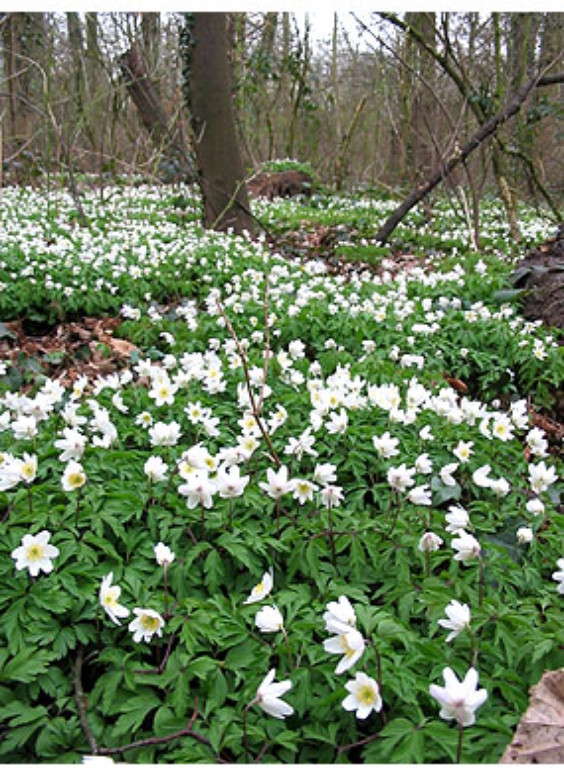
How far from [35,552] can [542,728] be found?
4.52 ft

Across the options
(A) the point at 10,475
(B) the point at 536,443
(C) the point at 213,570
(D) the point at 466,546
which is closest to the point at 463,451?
(B) the point at 536,443

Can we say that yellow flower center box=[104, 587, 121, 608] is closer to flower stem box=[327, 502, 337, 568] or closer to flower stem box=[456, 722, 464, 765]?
flower stem box=[327, 502, 337, 568]

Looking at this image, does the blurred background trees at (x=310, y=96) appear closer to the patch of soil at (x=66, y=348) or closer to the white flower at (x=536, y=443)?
the patch of soil at (x=66, y=348)

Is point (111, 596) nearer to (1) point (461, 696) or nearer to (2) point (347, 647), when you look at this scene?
(2) point (347, 647)

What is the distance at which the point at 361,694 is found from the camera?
1505 millimetres

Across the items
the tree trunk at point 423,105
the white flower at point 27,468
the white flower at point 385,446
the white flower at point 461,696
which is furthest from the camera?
the tree trunk at point 423,105

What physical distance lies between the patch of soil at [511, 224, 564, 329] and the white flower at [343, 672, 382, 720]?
12.7 feet

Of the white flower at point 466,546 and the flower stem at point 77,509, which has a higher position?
the white flower at point 466,546

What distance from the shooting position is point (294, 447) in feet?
8.06

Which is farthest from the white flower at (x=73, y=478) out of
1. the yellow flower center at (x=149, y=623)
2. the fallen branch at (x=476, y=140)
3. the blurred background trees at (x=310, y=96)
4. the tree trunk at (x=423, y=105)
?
the tree trunk at (x=423, y=105)

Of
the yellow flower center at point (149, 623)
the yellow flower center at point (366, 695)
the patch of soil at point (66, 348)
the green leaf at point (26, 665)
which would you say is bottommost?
the patch of soil at point (66, 348)

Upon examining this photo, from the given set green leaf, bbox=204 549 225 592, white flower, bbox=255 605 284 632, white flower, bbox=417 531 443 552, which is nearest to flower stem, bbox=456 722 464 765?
white flower, bbox=255 605 284 632

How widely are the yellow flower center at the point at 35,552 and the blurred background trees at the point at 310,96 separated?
447 cm

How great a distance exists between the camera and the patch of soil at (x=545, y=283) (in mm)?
4941
